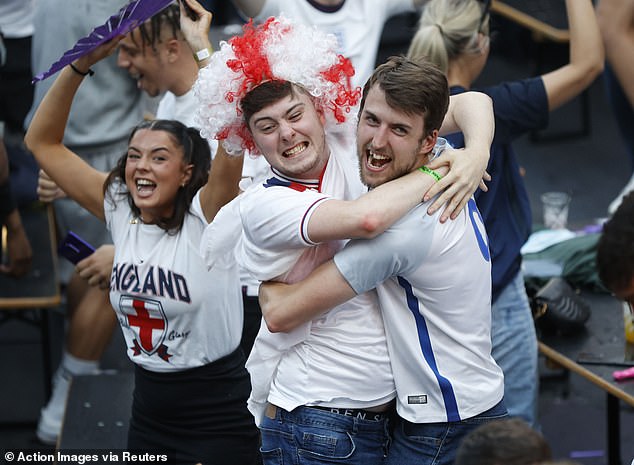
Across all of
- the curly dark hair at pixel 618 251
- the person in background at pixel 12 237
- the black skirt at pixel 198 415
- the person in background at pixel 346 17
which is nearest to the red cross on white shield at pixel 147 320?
the black skirt at pixel 198 415

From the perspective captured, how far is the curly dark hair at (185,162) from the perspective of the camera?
335 cm

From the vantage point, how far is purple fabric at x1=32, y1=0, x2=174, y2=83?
297 centimetres

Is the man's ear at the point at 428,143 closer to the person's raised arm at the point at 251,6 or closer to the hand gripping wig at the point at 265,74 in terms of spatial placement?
the hand gripping wig at the point at 265,74

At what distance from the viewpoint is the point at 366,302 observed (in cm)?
257

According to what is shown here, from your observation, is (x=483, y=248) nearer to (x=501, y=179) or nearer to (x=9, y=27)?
(x=501, y=179)

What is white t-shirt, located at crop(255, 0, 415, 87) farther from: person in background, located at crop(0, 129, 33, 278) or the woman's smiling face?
person in background, located at crop(0, 129, 33, 278)

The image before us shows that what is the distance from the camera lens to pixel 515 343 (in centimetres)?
378

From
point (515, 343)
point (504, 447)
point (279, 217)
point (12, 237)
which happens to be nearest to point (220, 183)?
point (279, 217)

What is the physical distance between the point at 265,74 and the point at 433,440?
0.99 meters

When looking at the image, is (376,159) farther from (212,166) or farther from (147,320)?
(147,320)

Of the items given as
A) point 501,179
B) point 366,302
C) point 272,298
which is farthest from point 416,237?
point 501,179

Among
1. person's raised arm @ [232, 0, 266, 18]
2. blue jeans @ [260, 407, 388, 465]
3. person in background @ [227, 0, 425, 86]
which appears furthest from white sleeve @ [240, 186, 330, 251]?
person's raised arm @ [232, 0, 266, 18]

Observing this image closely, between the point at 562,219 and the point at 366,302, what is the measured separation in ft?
9.00

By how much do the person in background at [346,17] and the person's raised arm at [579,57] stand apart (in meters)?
1.01
